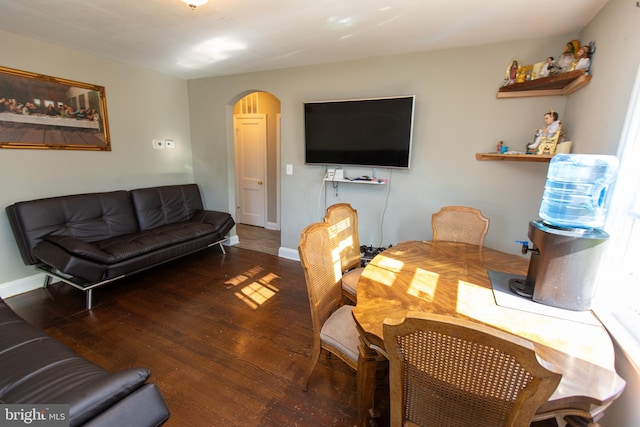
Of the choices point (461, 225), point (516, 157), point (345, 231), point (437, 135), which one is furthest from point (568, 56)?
point (345, 231)

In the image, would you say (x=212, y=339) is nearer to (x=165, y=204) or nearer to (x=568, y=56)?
(x=165, y=204)

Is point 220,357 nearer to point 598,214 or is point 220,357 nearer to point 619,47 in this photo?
point 598,214

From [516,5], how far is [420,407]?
2460 millimetres

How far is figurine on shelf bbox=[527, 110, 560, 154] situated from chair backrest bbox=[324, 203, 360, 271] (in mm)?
1591

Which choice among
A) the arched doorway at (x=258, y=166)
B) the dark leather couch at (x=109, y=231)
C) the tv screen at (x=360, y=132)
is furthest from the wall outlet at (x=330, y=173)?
the arched doorway at (x=258, y=166)

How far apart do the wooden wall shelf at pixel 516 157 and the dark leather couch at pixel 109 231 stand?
10.3ft

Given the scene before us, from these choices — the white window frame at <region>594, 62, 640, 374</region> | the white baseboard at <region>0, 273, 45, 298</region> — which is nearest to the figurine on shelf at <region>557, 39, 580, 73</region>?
the white window frame at <region>594, 62, 640, 374</region>

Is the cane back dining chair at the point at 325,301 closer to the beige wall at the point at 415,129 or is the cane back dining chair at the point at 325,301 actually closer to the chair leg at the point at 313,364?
the chair leg at the point at 313,364

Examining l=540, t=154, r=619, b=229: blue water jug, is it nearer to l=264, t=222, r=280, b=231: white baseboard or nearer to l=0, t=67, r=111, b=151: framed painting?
l=264, t=222, r=280, b=231: white baseboard

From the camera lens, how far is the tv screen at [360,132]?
2.81 m

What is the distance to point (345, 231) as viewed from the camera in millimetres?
2137

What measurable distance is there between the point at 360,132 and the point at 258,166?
266 centimetres

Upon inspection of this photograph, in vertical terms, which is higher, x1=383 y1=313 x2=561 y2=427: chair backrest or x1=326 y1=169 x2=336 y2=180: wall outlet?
x1=326 y1=169 x2=336 y2=180: wall outlet

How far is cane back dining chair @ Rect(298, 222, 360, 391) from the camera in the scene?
1.45 metres
